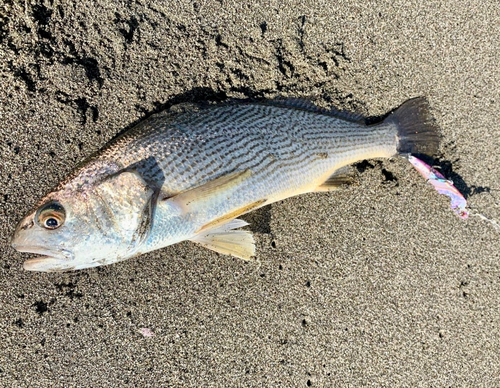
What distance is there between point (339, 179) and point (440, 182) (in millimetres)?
829

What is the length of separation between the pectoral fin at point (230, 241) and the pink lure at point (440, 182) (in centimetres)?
147

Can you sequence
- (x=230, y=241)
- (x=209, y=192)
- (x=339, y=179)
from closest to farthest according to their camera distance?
(x=209, y=192) → (x=230, y=241) → (x=339, y=179)

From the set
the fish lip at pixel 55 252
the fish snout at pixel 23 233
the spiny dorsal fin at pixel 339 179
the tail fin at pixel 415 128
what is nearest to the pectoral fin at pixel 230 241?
the spiny dorsal fin at pixel 339 179

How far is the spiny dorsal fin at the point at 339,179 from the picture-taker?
258 centimetres

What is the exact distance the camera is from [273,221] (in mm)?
2650

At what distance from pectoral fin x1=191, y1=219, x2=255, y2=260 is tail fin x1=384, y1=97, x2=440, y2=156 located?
1.41 metres

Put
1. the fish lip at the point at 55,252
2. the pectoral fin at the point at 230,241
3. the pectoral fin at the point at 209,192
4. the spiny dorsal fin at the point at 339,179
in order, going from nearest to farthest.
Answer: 1. the fish lip at the point at 55,252
2. the pectoral fin at the point at 209,192
3. the pectoral fin at the point at 230,241
4. the spiny dorsal fin at the point at 339,179

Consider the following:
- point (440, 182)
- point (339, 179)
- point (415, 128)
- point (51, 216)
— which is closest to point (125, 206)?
point (51, 216)

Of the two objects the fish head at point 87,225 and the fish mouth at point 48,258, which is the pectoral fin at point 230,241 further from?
the fish mouth at point 48,258

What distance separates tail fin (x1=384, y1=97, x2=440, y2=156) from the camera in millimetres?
2707

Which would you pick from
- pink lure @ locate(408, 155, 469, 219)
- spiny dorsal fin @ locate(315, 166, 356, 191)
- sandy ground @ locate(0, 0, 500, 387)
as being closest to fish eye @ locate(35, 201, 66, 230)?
sandy ground @ locate(0, 0, 500, 387)

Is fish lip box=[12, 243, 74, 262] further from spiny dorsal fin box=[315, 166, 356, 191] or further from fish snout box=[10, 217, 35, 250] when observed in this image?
spiny dorsal fin box=[315, 166, 356, 191]

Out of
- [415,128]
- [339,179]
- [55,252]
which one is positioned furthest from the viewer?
[415,128]

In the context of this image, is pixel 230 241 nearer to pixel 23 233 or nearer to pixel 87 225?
pixel 87 225
